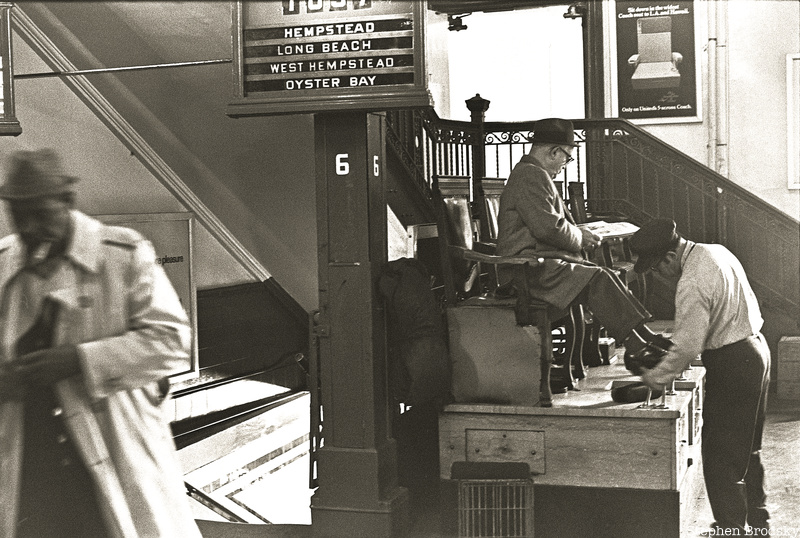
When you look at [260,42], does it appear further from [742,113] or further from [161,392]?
[742,113]

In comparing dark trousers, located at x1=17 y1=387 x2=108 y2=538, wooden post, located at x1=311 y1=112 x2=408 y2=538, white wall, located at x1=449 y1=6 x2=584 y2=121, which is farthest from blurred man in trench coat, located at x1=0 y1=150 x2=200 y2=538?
white wall, located at x1=449 y1=6 x2=584 y2=121

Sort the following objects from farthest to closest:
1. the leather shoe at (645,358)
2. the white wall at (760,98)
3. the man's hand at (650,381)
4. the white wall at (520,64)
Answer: the white wall at (520,64) < the white wall at (760,98) < the leather shoe at (645,358) < the man's hand at (650,381)

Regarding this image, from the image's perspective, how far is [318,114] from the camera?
4.89m

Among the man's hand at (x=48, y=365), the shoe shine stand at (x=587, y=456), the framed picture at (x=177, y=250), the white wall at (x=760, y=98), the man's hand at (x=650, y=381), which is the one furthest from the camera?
the white wall at (x=760, y=98)

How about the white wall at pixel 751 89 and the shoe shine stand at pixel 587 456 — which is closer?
the shoe shine stand at pixel 587 456

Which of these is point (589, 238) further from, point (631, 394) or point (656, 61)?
point (656, 61)

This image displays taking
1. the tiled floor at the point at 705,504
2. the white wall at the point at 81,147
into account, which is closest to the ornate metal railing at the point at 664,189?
the tiled floor at the point at 705,504

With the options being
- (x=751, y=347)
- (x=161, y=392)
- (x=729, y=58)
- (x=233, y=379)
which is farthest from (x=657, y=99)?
(x=161, y=392)

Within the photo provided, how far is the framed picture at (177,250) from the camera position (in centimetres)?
762

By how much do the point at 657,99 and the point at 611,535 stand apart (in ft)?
22.8

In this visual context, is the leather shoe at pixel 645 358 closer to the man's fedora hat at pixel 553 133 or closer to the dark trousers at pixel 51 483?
the man's fedora hat at pixel 553 133

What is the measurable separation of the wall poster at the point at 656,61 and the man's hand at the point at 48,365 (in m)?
9.39

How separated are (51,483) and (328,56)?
2630mm

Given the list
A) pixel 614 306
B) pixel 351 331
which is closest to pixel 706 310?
pixel 614 306
